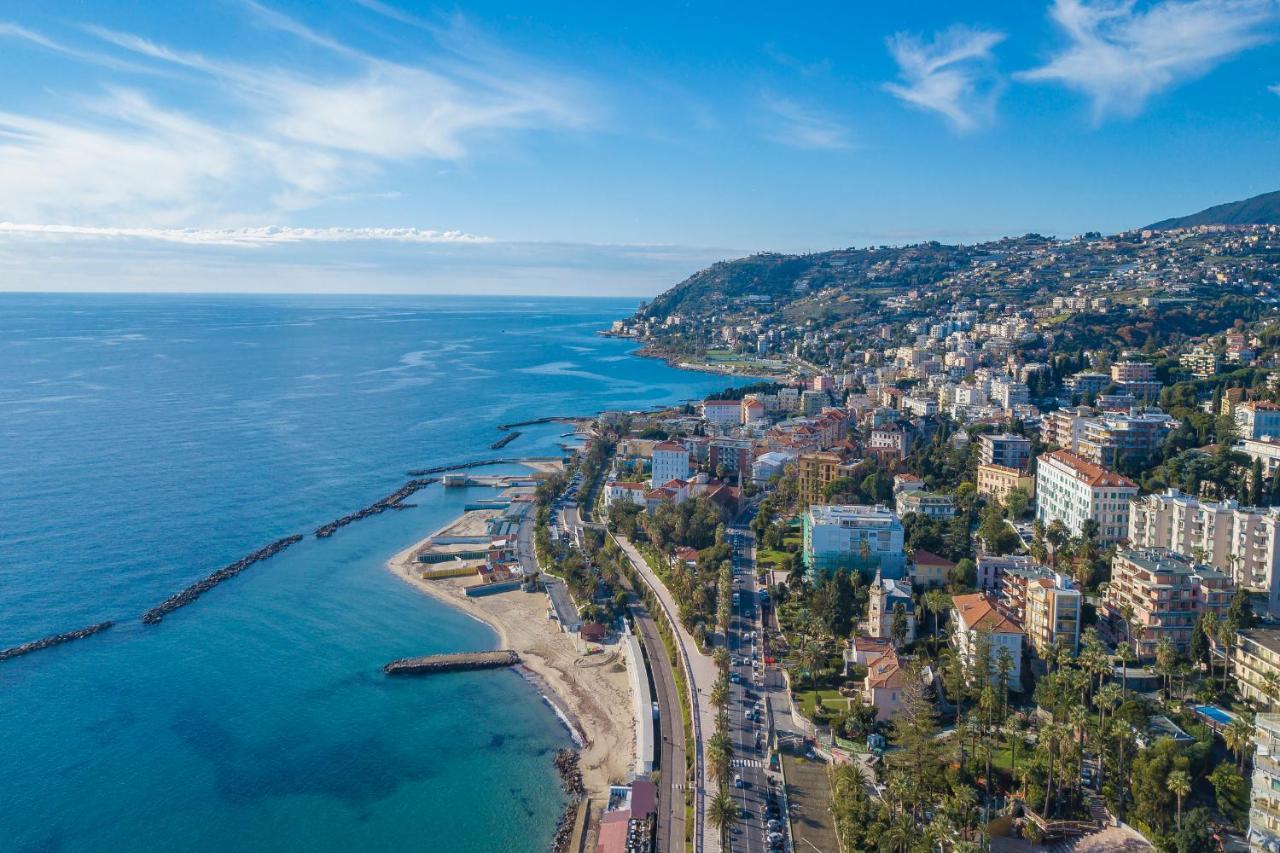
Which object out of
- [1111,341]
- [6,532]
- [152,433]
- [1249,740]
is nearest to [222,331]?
[152,433]

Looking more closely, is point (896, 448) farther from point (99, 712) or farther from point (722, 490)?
point (99, 712)

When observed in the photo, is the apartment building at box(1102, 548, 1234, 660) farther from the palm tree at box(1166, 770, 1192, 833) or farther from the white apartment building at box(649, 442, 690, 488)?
the white apartment building at box(649, 442, 690, 488)

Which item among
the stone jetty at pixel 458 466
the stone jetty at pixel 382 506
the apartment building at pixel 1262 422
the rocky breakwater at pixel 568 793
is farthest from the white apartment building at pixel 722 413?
the rocky breakwater at pixel 568 793

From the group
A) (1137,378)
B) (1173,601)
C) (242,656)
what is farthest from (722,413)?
(1173,601)

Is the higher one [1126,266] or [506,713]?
[1126,266]

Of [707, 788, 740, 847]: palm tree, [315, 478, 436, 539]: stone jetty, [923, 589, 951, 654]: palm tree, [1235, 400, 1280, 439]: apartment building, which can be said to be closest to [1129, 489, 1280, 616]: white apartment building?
[923, 589, 951, 654]: palm tree

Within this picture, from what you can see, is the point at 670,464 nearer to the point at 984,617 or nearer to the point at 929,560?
the point at 929,560
